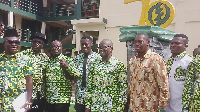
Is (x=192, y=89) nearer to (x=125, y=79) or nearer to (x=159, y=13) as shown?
(x=125, y=79)

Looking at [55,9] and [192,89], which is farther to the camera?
[55,9]

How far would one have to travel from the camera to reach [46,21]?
1594 centimetres

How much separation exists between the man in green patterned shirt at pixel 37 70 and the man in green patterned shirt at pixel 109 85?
1225 millimetres

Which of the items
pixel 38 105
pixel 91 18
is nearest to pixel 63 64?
pixel 38 105

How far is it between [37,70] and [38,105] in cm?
58

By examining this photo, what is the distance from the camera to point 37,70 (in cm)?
383

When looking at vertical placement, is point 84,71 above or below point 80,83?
above

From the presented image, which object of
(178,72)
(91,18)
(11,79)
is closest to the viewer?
(178,72)

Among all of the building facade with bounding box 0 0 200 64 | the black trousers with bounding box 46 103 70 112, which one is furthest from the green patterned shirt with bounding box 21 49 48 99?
the building facade with bounding box 0 0 200 64

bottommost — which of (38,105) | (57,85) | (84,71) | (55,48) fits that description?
(38,105)

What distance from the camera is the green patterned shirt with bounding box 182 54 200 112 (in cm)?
241

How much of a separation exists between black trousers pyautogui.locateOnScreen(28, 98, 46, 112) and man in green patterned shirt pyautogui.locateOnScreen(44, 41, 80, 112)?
16 centimetres

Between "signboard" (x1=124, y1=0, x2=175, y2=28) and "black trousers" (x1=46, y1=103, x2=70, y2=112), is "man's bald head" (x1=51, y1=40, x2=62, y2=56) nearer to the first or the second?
"black trousers" (x1=46, y1=103, x2=70, y2=112)

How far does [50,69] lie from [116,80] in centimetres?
132
